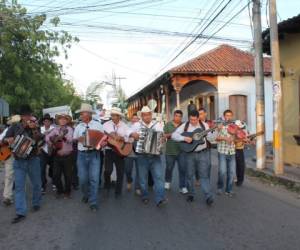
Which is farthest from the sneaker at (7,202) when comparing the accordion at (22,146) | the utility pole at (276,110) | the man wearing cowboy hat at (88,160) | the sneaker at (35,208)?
the utility pole at (276,110)

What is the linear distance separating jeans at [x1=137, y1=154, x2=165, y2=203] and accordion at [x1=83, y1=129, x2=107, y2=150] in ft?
2.90

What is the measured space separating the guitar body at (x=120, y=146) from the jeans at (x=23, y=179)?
141 cm

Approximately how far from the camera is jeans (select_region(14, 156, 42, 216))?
760cm

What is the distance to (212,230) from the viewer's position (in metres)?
6.55

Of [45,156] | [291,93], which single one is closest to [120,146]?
[45,156]

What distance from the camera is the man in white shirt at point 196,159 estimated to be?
835cm

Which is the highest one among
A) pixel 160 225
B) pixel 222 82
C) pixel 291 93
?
pixel 222 82

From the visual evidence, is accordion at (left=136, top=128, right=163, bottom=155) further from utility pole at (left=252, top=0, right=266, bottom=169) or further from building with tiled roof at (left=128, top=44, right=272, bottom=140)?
building with tiled roof at (left=128, top=44, right=272, bottom=140)

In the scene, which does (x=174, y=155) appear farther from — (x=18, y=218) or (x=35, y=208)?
(x=18, y=218)

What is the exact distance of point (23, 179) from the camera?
25.5ft

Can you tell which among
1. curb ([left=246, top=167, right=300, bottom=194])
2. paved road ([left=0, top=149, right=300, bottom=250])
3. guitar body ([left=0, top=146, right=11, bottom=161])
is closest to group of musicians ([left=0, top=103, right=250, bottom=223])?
guitar body ([left=0, top=146, right=11, bottom=161])

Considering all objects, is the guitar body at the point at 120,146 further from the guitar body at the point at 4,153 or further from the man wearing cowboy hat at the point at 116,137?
the guitar body at the point at 4,153

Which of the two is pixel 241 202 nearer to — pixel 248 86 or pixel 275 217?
pixel 275 217

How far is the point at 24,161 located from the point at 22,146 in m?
0.29
